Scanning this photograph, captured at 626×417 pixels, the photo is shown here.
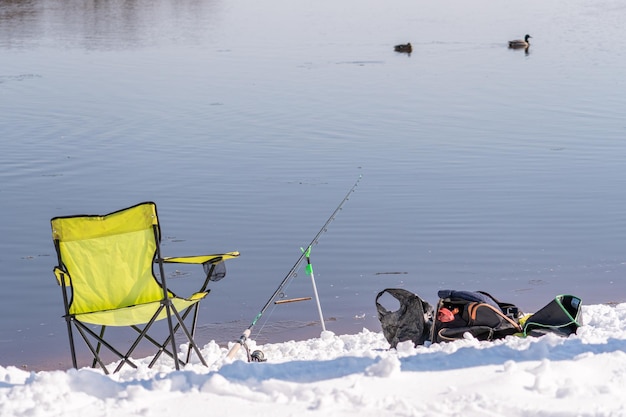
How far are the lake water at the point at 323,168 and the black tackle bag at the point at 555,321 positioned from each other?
1765 mm

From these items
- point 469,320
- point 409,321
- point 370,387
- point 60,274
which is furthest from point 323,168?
point 370,387

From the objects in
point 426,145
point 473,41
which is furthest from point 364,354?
point 473,41

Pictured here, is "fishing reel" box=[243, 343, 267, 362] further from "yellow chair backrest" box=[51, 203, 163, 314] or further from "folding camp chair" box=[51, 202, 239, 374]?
"yellow chair backrest" box=[51, 203, 163, 314]

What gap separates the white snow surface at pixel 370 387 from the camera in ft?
12.8

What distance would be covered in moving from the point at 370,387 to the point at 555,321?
5.60 ft

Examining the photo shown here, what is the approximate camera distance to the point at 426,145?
13641mm

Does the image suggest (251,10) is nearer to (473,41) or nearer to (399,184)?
(473,41)

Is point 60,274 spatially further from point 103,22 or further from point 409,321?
point 103,22

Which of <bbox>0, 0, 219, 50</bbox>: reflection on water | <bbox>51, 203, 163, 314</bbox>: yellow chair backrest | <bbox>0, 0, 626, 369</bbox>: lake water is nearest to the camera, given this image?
<bbox>51, 203, 163, 314</bbox>: yellow chair backrest

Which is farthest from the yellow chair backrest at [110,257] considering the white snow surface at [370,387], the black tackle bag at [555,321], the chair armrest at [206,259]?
the black tackle bag at [555,321]

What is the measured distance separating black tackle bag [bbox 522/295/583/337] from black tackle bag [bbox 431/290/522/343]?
0.29 feet

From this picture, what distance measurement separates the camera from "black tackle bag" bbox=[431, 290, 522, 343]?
213 inches

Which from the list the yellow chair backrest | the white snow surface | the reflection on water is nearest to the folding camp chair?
the yellow chair backrest

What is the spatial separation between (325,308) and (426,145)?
21.3 feet
